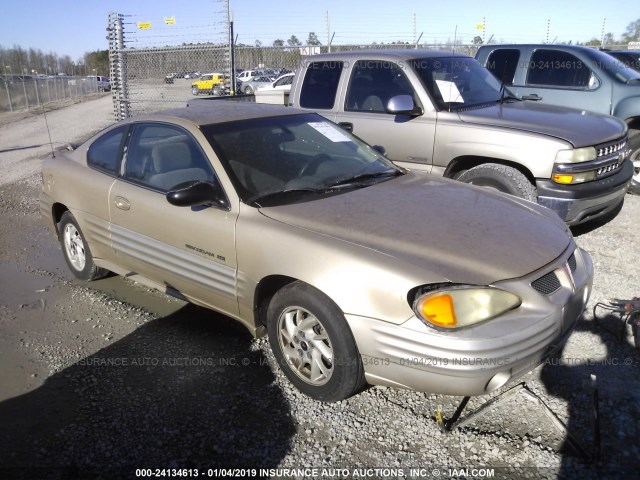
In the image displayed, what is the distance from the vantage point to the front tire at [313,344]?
9.07 ft

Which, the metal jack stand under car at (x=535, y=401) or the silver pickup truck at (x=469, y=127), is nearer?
the metal jack stand under car at (x=535, y=401)

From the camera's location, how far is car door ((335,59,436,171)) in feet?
18.4

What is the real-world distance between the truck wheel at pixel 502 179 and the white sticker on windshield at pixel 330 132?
1654 mm

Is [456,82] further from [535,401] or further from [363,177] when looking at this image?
[535,401]

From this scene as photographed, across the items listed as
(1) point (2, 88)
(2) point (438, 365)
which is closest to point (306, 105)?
(2) point (438, 365)

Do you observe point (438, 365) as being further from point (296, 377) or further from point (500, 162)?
point (500, 162)

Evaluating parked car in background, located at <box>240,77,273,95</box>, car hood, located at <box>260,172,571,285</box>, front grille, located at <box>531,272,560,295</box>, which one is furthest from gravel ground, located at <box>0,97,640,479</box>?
parked car in background, located at <box>240,77,273,95</box>

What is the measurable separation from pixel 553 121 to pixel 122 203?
3988 mm

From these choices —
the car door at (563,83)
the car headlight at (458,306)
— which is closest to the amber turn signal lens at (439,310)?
the car headlight at (458,306)

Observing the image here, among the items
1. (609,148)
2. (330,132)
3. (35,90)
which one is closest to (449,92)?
(609,148)

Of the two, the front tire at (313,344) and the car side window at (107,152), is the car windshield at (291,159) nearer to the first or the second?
the front tire at (313,344)

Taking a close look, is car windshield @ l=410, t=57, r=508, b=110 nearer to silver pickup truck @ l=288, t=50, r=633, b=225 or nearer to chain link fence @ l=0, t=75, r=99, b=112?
silver pickup truck @ l=288, t=50, r=633, b=225

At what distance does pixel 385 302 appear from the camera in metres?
2.59

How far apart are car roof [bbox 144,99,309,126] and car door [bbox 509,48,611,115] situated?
4.60 meters
